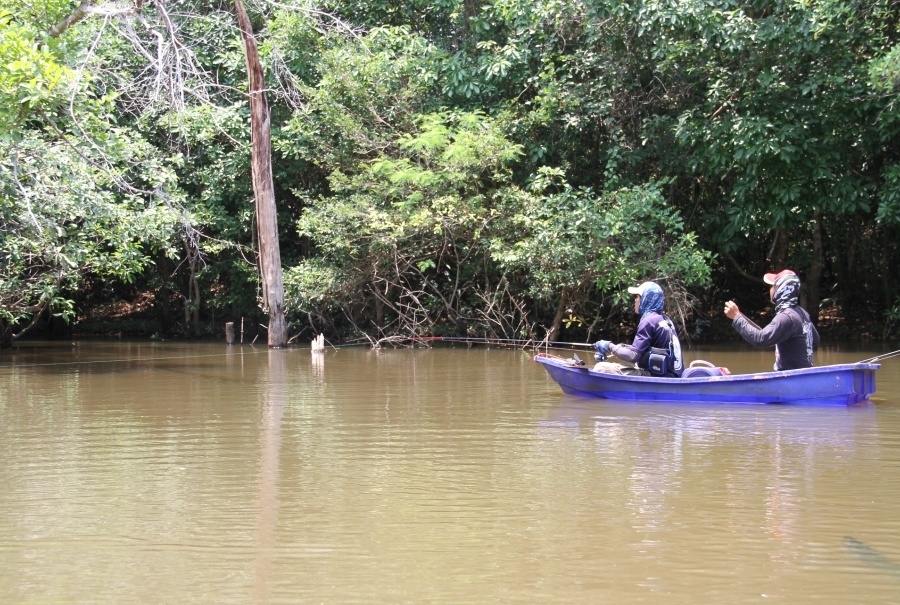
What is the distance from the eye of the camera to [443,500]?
6582mm

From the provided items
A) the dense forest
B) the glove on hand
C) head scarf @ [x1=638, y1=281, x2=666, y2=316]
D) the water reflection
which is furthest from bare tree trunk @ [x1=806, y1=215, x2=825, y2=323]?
the water reflection

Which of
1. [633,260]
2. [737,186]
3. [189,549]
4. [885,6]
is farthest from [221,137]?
[189,549]

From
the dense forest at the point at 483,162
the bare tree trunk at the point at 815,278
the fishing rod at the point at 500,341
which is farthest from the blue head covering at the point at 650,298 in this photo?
the bare tree trunk at the point at 815,278

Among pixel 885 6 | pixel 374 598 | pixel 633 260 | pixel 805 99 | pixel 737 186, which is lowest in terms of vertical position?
pixel 374 598

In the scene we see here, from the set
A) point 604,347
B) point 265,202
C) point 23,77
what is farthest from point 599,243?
point 23,77

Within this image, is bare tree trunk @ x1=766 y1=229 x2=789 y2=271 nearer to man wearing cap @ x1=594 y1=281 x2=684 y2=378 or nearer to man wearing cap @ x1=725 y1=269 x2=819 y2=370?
man wearing cap @ x1=725 y1=269 x2=819 y2=370

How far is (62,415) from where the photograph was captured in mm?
10594

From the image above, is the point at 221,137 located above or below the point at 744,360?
above

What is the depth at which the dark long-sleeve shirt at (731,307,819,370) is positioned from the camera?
10.5 m

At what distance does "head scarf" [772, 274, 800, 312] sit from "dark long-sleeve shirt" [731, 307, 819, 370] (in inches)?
2.8

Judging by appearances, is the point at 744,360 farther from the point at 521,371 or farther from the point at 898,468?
the point at 898,468

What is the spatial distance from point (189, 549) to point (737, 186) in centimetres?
1389

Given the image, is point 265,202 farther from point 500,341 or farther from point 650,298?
point 650,298

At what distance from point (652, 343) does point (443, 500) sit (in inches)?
205
